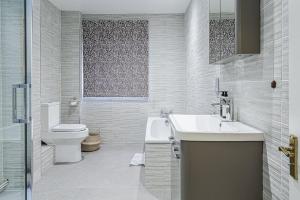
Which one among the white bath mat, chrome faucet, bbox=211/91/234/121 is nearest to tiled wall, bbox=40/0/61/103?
the white bath mat

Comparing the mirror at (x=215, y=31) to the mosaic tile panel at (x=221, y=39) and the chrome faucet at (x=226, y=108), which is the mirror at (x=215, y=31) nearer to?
the mosaic tile panel at (x=221, y=39)

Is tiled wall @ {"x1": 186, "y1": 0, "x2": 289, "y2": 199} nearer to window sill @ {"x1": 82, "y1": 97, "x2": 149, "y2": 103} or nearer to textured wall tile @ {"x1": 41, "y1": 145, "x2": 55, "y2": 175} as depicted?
textured wall tile @ {"x1": 41, "y1": 145, "x2": 55, "y2": 175}

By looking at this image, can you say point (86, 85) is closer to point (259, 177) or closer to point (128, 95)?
point (128, 95)

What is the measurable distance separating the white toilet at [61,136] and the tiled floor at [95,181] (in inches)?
8.3

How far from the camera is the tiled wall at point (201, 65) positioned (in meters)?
3.24

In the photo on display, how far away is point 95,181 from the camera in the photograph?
3.50m

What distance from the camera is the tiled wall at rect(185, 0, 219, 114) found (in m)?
3.24

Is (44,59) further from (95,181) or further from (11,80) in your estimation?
(11,80)

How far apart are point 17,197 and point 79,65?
11.1 feet

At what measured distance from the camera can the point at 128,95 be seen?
5539 millimetres

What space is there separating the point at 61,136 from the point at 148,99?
185 cm

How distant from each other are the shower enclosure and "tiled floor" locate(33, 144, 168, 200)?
0.76 metres

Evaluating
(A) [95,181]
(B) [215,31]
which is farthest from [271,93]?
(A) [95,181]

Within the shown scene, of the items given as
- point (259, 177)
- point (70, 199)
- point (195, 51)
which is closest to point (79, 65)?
point (195, 51)
